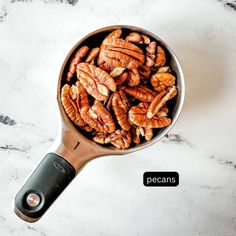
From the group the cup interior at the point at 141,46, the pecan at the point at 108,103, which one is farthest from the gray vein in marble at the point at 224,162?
the pecan at the point at 108,103

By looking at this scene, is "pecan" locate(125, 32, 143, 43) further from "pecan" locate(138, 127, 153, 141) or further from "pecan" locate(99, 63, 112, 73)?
"pecan" locate(138, 127, 153, 141)

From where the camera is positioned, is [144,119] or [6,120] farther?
[6,120]

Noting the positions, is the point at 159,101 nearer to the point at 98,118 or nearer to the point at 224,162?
the point at 98,118

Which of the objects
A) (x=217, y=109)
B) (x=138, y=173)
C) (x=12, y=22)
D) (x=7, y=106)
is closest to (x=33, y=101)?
(x=7, y=106)

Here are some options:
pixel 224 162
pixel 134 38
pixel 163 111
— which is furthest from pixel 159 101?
pixel 224 162

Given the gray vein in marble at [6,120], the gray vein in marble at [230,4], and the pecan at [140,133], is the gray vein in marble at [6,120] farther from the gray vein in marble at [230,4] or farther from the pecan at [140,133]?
the gray vein in marble at [230,4]

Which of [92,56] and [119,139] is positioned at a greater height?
[92,56]

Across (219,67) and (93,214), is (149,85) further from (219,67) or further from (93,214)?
(93,214)
